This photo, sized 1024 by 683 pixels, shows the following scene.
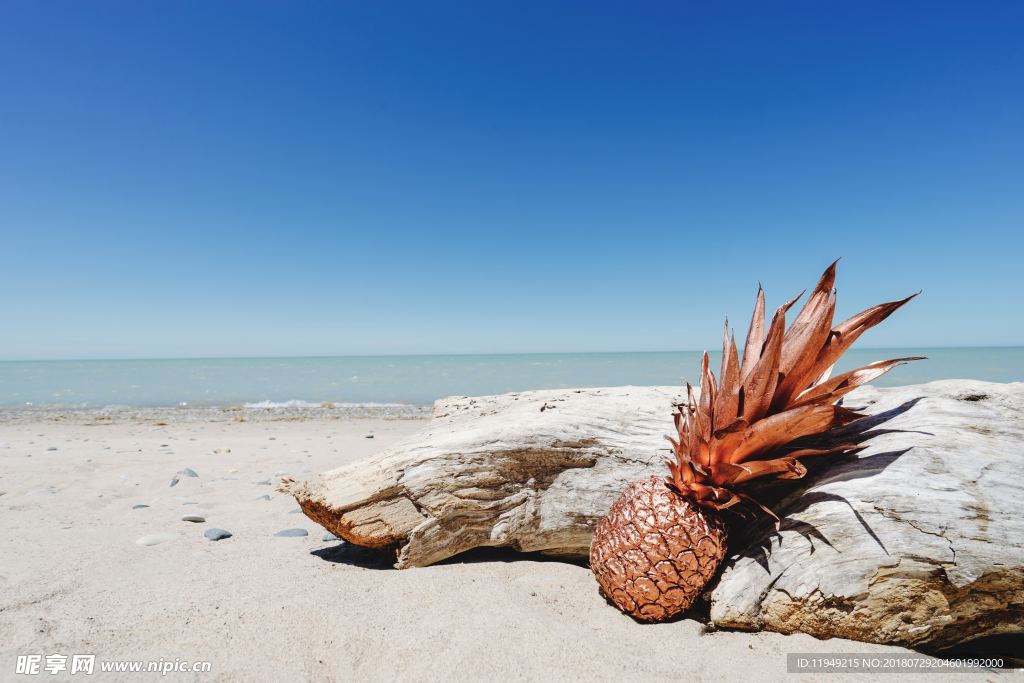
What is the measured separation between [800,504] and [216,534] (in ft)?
14.4

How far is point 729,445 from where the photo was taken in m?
2.39

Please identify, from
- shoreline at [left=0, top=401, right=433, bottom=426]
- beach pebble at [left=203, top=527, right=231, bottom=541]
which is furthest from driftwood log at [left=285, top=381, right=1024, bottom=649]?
shoreline at [left=0, top=401, right=433, bottom=426]

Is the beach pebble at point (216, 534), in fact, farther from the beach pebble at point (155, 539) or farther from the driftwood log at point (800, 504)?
the driftwood log at point (800, 504)

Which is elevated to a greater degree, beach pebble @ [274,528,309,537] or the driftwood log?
the driftwood log

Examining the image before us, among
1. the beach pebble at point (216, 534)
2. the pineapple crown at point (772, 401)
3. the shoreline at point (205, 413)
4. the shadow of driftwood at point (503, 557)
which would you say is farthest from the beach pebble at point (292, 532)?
the shoreline at point (205, 413)

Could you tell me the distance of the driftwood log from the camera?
226cm

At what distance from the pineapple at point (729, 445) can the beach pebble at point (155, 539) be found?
356 centimetres

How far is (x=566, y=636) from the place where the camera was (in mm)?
2451

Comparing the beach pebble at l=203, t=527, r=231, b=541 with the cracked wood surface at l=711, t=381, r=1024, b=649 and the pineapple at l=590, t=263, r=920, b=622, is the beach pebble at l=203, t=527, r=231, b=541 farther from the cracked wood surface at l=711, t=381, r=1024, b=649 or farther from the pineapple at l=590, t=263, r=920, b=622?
the cracked wood surface at l=711, t=381, r=1024, b=649

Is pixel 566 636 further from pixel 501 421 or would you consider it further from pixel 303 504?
pixel 303 504

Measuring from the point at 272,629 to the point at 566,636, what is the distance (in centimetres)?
158

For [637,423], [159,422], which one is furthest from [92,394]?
[637,423]

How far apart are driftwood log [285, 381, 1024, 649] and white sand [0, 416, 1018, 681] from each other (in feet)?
0.62

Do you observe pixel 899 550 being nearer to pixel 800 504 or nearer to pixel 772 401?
pixel 800 504
